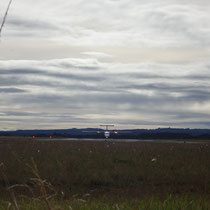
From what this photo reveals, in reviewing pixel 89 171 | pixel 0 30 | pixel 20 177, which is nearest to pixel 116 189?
pixel 89 171

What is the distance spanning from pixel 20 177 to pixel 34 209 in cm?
928

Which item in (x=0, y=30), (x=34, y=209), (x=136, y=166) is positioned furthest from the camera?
(x=136, y=166)

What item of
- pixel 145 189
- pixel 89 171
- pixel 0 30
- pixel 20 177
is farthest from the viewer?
pixel 89 171

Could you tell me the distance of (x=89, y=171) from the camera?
15.2 metres

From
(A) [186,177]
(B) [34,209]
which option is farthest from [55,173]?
(B) [34,209]

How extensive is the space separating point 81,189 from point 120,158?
6.58 metres

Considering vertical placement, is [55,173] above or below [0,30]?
below

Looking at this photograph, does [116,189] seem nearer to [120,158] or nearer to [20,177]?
[20,177]

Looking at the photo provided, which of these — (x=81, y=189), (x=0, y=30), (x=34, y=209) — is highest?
(x=0, y=30)

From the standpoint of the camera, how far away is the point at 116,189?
12.8 metres

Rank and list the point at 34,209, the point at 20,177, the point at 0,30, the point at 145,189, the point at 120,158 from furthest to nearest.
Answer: the point at 120,158 → the point at 20,177 → the point at 145,189 → the point at 34,209 → the point at 0,30

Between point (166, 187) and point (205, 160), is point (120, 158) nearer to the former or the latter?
point (205, 160)

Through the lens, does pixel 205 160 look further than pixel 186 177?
Yes

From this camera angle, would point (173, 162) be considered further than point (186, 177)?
Yes
